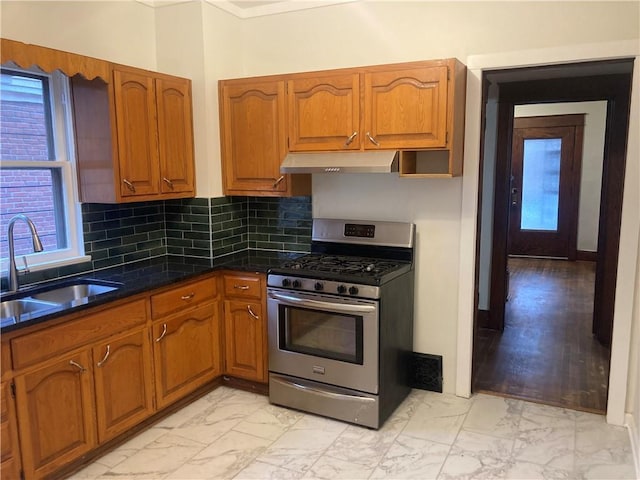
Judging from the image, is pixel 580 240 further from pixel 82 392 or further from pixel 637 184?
pixel 82 392

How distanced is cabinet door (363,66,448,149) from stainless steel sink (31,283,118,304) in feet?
5.66

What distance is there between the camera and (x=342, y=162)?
9.79 ft

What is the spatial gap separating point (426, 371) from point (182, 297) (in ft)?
5.32

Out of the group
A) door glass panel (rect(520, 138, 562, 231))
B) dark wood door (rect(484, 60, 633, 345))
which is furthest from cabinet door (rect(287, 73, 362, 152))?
door glass panel (rect(520, 138, 562, 231))

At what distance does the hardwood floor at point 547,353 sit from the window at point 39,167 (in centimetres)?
266

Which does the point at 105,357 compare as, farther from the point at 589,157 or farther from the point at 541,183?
the point at 589,157

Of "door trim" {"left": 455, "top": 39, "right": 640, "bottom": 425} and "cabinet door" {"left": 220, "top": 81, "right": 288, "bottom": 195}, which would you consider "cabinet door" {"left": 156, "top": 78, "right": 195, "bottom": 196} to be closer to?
"cabinet door" {"left": 220, "top": 81, "right": 288, "bottom": 195}

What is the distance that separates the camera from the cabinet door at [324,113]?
3.02m

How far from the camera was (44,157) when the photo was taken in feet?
9.68

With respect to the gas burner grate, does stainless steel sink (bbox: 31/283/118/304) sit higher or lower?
lower

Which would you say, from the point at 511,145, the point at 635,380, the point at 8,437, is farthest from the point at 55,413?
the point at 511,145

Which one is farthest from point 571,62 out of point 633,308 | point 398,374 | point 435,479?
point 435,479

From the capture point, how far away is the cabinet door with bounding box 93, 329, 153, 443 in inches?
101

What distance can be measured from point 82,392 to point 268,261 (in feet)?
4.63
